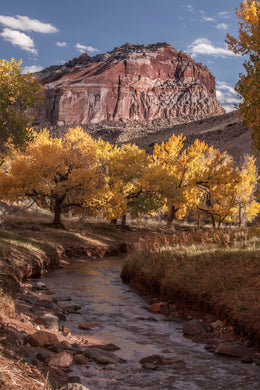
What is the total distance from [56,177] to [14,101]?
26.9 ft

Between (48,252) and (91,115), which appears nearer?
(48,252)

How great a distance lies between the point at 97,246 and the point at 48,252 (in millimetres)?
6670

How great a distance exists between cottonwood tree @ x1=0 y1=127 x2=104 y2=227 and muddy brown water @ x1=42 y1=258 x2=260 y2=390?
11680mm

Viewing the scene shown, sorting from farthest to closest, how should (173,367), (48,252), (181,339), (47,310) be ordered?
1. (48,252)
2. (47,310)
3. (181,339)
4. (173,367)

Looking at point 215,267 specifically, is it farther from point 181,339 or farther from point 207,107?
point 207,107

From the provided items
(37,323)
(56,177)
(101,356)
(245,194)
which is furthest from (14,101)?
(245,194)

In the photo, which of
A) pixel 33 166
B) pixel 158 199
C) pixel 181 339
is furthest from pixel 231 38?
pixel 158 199

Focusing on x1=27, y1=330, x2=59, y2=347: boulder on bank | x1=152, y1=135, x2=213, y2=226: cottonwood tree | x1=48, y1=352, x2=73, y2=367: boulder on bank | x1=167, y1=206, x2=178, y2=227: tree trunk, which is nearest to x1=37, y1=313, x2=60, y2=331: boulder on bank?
x1=27, y1=330, x2=59, y2=347: boulder on bank

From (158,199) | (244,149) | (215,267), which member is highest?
(244,149)

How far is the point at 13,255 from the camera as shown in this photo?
14.3 m

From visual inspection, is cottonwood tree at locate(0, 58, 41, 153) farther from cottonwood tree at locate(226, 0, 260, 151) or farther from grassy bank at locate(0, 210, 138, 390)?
cottonwood tree at locate(226, 0, 260, 151)

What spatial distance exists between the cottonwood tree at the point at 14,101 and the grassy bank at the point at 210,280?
8.60 m

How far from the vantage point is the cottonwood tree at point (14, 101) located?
17578mm

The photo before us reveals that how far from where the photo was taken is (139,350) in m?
7.14
